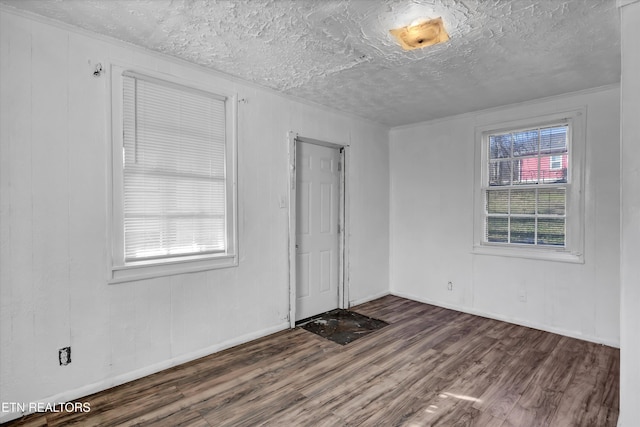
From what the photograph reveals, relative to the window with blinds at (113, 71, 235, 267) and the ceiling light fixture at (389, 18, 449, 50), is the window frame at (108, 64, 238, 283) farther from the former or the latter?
the ceiling light fixture at (389, 18, 449, 50)

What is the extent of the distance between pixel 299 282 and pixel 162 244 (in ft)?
5.71

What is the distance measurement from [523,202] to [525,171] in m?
0.36

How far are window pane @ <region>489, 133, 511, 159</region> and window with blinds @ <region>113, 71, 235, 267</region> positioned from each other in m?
3.20

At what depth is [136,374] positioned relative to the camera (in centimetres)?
259

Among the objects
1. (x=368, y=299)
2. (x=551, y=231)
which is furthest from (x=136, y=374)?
(x=551, y=231)

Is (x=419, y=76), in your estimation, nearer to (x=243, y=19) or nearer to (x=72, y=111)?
(x=243, y=19)

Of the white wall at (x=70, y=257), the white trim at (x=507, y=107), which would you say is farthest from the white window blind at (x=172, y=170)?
the white trim at (x=507, y=107)

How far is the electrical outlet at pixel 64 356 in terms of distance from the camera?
89.4 inches

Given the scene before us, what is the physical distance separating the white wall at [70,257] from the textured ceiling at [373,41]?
28cm

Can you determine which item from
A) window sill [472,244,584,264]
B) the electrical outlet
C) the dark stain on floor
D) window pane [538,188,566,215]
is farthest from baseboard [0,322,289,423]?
window pane [538,188,566,215]

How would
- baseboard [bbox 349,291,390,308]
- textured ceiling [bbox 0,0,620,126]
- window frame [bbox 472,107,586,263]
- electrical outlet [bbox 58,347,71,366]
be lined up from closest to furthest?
textured ceiling [bbox 0,0,620,126], electrical outlet [bbox 58,347,71,366], window frame [bbox 472,107,586,263], baseboard [bbox 349,291,390,308]

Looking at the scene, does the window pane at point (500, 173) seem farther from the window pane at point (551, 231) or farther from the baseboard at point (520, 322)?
the baseboard at point (520, 322)

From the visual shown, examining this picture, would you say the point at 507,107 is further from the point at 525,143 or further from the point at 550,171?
the point at 550,171

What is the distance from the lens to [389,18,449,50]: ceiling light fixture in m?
2.19
